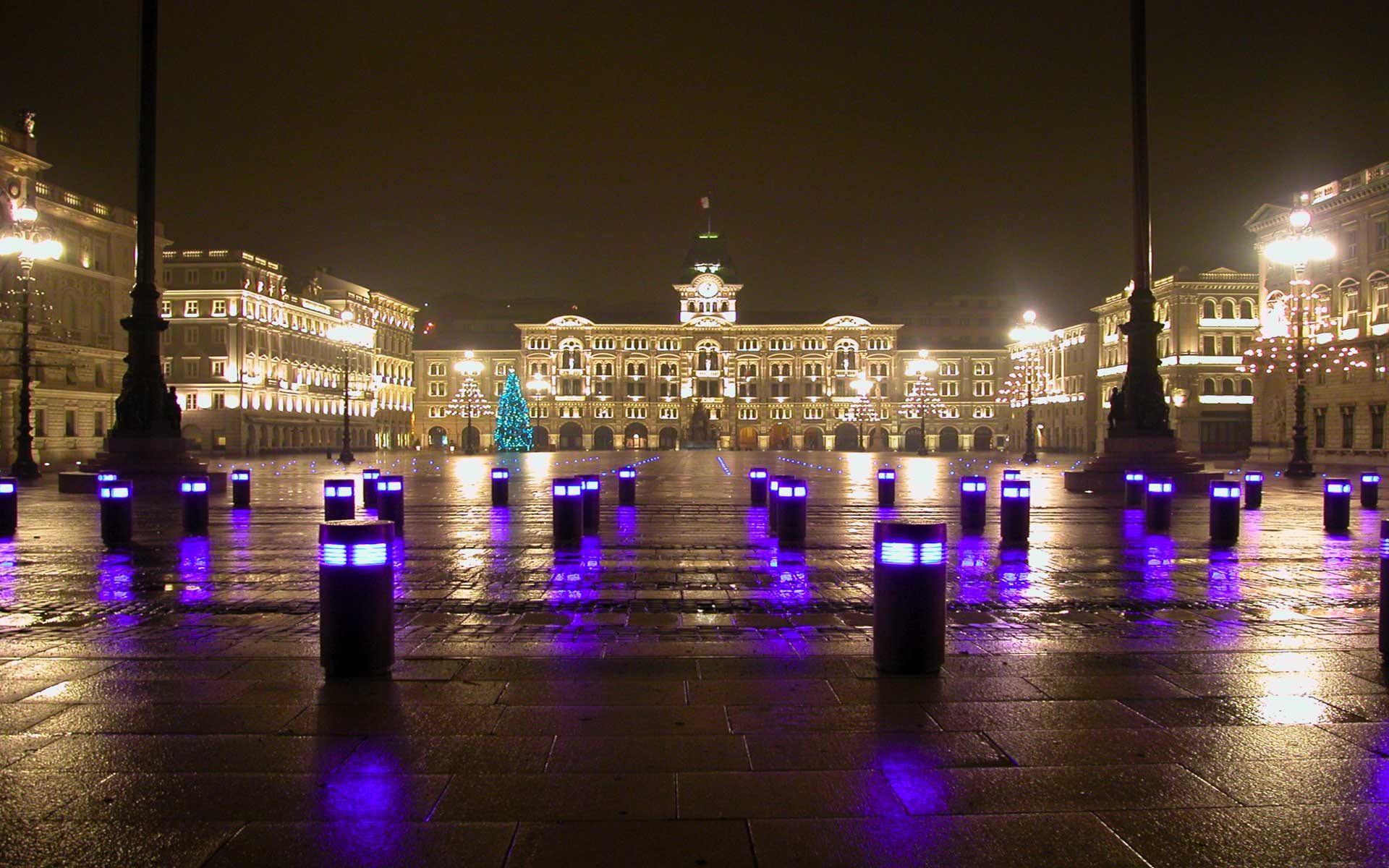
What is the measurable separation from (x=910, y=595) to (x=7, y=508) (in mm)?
14797

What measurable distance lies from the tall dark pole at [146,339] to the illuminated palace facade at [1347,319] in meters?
51.1

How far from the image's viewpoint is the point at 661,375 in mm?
128000

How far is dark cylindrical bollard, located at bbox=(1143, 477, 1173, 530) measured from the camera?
55.6ft

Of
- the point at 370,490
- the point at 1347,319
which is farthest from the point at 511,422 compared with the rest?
the point at 370,490

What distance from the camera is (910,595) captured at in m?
6.60

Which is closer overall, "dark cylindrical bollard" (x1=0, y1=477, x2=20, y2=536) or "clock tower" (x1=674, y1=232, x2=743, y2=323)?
"dark cylindrical bollard" (x1=0, y1=477, x2=20, y2=536)

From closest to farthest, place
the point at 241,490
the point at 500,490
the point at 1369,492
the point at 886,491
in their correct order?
the point at 1369,492 < the point at 241,490 < the point at 886,491 < the point at 500,490

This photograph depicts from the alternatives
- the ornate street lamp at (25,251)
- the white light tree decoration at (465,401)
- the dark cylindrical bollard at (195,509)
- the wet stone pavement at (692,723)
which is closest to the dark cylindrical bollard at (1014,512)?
the wet stone pavement at (692,723)

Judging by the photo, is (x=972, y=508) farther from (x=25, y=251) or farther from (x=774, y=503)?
(x=25, y=251)

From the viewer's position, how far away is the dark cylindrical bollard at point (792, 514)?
1487 centimetres

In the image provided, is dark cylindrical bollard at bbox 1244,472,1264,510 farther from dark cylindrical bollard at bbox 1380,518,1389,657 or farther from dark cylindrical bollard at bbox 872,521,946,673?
dark cylindrical bollard at bbox 872,521,946,673

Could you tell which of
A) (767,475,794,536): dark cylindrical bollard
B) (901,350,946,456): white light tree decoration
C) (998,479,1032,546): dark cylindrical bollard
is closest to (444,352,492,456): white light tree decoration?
(901,350,946,456): white light tree decoration

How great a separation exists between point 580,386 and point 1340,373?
3253 inches

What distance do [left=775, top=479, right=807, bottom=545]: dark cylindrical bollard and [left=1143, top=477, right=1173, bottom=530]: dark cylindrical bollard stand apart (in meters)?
5.98
